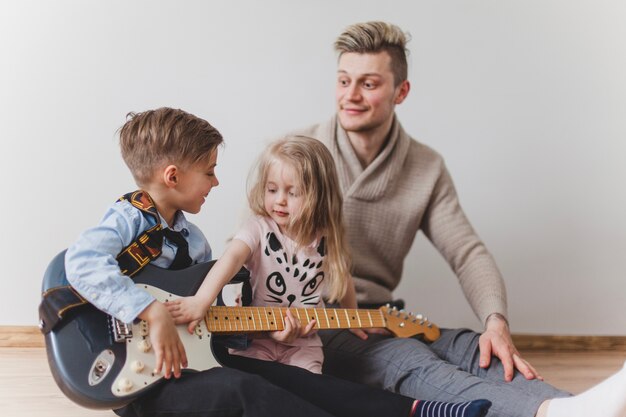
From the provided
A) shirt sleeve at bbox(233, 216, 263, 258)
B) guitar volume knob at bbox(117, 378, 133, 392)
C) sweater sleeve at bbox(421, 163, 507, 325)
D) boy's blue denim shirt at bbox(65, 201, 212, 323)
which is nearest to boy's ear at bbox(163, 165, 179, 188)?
boy's blue denim shirt at bbox(65, 201, 212, 323)

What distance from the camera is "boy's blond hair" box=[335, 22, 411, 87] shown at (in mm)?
2186

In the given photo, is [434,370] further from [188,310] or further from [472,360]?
[188,310]

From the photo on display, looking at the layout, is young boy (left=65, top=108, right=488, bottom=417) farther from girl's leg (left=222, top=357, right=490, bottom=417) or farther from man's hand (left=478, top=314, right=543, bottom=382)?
man's hand (left=478, top=314, right=543, bottom=382)

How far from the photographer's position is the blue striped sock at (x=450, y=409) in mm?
1575

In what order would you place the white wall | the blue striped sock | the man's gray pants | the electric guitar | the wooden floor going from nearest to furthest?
the electric guitar
the blue striped sock
the man's gray pants
the wooden floor
the white wall

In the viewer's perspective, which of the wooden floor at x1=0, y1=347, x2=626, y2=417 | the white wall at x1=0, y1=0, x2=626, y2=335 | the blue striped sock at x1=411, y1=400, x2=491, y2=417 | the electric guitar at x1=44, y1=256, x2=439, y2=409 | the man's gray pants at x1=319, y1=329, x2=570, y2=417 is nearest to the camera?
the electric guitar at x1=44, y1=256, x2=439, y2=409

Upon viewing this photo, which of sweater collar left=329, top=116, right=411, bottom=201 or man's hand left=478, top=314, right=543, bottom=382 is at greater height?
sweater collar left=329, top=116, right=411, bottom=201

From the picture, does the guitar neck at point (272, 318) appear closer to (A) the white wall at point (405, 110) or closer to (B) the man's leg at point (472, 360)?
(B) the man's leg at point (472, 360)

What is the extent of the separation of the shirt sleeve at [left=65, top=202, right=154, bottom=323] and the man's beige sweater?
89 centimetres

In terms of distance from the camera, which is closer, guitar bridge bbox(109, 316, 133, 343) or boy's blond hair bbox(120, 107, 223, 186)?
guitar bridge bbox(109, 316, 133, 343)

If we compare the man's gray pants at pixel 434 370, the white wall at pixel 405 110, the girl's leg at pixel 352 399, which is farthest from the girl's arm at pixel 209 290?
the white wall at pixel 405 110

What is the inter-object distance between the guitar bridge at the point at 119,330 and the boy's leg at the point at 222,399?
0.12 meters

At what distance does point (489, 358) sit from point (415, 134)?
3.74ft

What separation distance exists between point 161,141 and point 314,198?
0.38 metres
